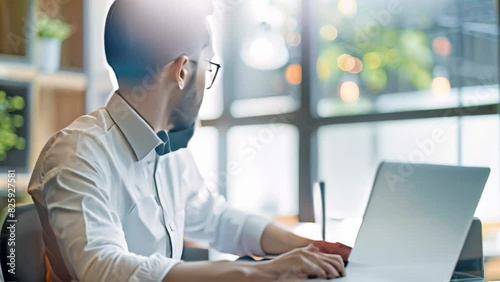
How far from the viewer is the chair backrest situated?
0.65 m

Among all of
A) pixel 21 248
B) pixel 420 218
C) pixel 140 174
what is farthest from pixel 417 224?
pixel 21 248

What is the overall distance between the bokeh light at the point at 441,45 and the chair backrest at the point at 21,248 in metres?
0.52

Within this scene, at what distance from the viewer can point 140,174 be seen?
647 millimetres

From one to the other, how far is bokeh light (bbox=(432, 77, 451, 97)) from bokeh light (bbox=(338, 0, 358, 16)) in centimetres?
13

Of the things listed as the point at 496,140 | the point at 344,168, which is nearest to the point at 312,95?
the point at 344,168

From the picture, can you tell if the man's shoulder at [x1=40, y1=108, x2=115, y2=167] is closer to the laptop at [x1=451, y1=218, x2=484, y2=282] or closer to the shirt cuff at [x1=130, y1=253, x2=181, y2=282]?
the shirt cuff at [x1=130, y1=253, x2=181, y2=282]

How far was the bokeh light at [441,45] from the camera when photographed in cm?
74

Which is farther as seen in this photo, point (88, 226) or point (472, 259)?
point (472, 259)

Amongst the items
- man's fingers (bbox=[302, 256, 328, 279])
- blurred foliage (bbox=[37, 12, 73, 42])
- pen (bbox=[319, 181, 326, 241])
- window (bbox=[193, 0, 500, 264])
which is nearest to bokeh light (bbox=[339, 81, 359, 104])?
window (bbox=[193, 0, 500, 264])

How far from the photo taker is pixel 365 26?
752mm

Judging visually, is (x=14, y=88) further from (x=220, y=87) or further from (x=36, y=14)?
(x=220, y=87)

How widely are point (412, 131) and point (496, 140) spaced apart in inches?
4.8

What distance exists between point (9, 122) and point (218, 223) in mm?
270

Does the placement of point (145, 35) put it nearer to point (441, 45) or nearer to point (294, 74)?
point (294, 74)
